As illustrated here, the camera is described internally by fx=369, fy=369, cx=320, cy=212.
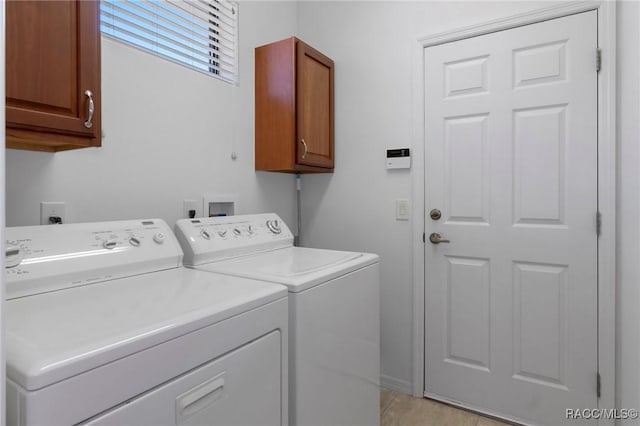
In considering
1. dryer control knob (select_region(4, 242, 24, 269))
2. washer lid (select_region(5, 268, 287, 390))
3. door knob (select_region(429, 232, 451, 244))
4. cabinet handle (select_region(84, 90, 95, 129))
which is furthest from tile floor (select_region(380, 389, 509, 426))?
cabinet handle (select_region(84, 90, 95, 129))

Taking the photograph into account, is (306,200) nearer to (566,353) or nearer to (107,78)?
(107,78)

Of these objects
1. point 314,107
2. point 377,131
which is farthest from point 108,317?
point 377,131

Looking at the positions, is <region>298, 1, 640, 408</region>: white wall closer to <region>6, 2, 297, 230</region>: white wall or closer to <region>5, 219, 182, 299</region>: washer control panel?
<region>6, 2, 297, 230</region>: white wall

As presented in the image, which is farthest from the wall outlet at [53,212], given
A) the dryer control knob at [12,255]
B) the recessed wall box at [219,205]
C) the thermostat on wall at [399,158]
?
the thermostat on wall at [399,158]

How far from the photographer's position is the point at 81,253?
46.9 inches

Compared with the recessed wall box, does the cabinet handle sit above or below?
above

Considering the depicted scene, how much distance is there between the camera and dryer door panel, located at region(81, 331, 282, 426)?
752 millimetres

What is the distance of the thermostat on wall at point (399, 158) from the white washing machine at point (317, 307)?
737 millimetres

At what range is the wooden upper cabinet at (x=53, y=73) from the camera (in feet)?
3.22

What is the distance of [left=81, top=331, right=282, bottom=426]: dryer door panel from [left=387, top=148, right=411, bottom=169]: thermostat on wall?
1.41 metres

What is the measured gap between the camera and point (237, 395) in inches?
37.6

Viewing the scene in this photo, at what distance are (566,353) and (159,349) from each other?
1920mm

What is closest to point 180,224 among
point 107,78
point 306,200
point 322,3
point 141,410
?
point 107,78

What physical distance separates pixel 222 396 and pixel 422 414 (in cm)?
150
